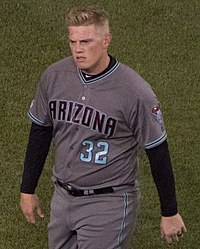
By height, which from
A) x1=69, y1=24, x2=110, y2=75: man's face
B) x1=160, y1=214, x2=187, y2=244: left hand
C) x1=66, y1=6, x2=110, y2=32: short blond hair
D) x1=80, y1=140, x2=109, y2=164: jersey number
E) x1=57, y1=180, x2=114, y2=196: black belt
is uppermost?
x1=66, y1=6, x2=110, y2=32: short blond hair

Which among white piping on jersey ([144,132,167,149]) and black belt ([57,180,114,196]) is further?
black belt ([57,180,114,196])

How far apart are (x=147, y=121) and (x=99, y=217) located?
0.64 metres

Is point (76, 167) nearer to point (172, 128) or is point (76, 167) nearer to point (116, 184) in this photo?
point (116, 184)

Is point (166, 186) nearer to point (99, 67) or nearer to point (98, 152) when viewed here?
point (98, 152)

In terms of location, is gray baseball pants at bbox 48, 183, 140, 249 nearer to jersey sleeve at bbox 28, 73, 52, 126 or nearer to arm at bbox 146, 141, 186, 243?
arm at bbox 146, 141, 186, 243

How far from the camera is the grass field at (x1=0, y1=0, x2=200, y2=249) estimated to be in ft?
23.0

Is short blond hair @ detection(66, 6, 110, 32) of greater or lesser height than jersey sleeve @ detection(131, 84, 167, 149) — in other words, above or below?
above

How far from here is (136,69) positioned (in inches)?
373

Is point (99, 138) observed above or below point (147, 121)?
below

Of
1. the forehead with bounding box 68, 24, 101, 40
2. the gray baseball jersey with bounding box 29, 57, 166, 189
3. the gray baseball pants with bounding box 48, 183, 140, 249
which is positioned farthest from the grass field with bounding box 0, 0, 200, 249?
the forehead with bounding box 68, 24, 101, 40

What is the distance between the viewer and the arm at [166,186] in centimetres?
490

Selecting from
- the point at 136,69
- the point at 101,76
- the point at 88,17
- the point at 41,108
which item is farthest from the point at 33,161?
the point at 136,69

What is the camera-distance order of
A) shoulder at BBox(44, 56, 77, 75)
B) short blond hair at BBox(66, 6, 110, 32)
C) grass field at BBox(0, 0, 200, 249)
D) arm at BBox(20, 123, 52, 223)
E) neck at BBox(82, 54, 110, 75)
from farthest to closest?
grass field at BBox(0, 0, 200, 249) → arm at BBox(20, 123, 52, 223) → shoulder at BBox(44, 56, 77, 75) → neck at BBox(82, 54, 110, 75) → short blond hair at BBox(66, 6, 110, 32)

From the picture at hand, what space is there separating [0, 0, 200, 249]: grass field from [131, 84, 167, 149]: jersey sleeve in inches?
78.9
